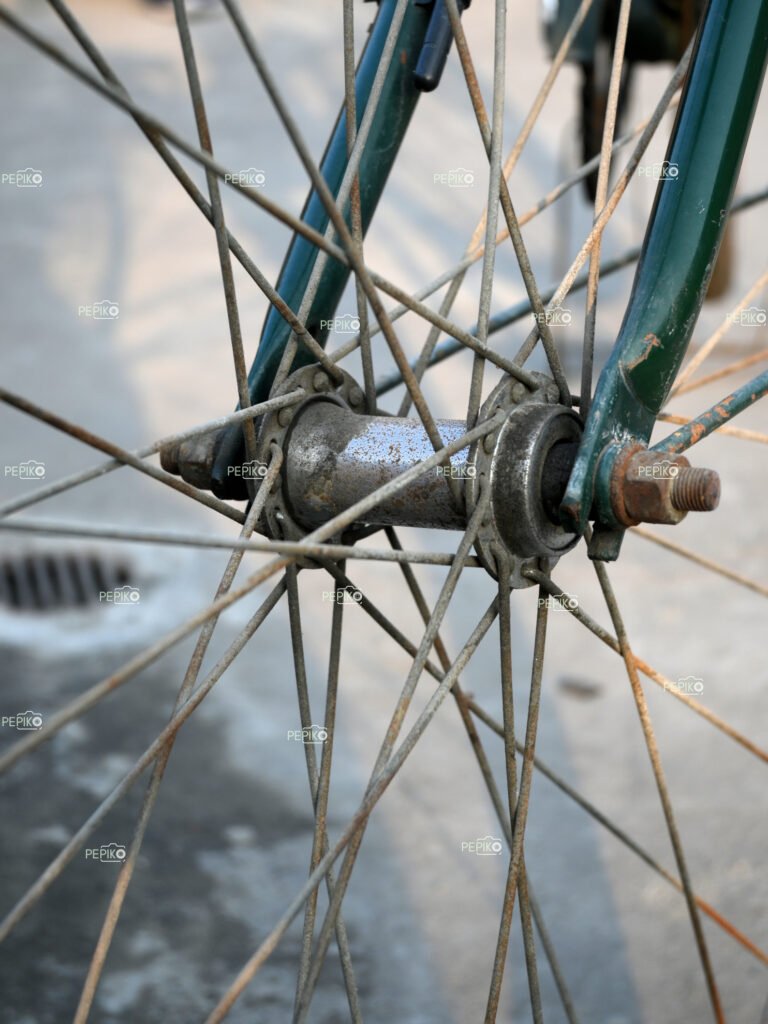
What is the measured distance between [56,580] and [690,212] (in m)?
2.79

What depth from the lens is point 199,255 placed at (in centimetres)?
577

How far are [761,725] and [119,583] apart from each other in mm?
1775

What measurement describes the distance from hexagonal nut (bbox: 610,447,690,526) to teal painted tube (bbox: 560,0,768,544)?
2.1 inches

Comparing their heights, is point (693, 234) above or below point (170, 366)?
below

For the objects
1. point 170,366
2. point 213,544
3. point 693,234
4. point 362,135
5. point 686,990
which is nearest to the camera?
point 213,544

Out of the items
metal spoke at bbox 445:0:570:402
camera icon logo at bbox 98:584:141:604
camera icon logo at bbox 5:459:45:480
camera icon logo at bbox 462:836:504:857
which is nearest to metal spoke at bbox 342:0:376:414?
metal spoke at bbox 445:0:570:402

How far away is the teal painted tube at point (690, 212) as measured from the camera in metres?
1.38

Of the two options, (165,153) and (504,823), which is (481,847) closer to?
(504,823)

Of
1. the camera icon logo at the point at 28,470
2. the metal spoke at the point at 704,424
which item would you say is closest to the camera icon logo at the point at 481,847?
the metal spoke at the point at 704,424

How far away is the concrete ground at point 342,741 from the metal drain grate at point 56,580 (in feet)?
0.20

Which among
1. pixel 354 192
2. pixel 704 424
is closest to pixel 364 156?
pixel 354 192

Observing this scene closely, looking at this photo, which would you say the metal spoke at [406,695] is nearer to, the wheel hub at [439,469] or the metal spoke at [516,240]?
the wheel hub at [439,469]

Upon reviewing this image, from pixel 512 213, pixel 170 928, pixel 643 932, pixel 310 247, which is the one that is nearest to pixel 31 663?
pixel 170 928

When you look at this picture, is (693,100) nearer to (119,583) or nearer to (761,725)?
(761,725)
